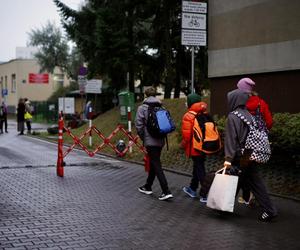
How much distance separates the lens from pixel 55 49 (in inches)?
2569

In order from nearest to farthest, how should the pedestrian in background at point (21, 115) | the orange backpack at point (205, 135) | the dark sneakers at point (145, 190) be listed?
the orange backpack at point (205, 135)
the dark sneakers at point (145, 190)
the pedestrian in background at point (21, 115)

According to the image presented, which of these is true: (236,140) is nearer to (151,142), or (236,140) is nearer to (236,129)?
(236,129)

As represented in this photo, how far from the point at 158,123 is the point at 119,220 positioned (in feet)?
6.61

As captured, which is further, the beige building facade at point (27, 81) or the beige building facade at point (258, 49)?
the beige building facade at point (27, 81)

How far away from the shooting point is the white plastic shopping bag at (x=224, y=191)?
7344mm

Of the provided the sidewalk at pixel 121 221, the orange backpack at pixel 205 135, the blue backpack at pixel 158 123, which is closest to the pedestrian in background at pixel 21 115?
the sidewalk at pixel 121 221

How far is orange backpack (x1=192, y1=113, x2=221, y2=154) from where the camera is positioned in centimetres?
840

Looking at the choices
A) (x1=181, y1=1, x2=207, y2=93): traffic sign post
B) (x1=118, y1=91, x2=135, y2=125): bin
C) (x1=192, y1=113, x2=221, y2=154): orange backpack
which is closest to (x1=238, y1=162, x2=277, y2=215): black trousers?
(x1=192, y1=113, x2=221, y2=154): orange backpack

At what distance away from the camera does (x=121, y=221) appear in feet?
23.9

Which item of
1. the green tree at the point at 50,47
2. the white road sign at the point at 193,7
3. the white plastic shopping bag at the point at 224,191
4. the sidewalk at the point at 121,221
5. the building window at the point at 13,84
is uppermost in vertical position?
the green tree at the point at 50,47

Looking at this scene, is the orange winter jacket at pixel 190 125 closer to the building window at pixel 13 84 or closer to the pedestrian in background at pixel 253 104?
the pedestrian in background at pixel 253 104

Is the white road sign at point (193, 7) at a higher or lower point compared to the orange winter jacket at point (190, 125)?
higher

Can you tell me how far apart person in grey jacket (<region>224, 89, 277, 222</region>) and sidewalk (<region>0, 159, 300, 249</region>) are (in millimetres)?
277

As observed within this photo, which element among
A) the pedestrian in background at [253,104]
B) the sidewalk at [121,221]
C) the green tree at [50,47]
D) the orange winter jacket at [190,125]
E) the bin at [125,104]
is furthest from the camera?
the green tree at [50,47]
